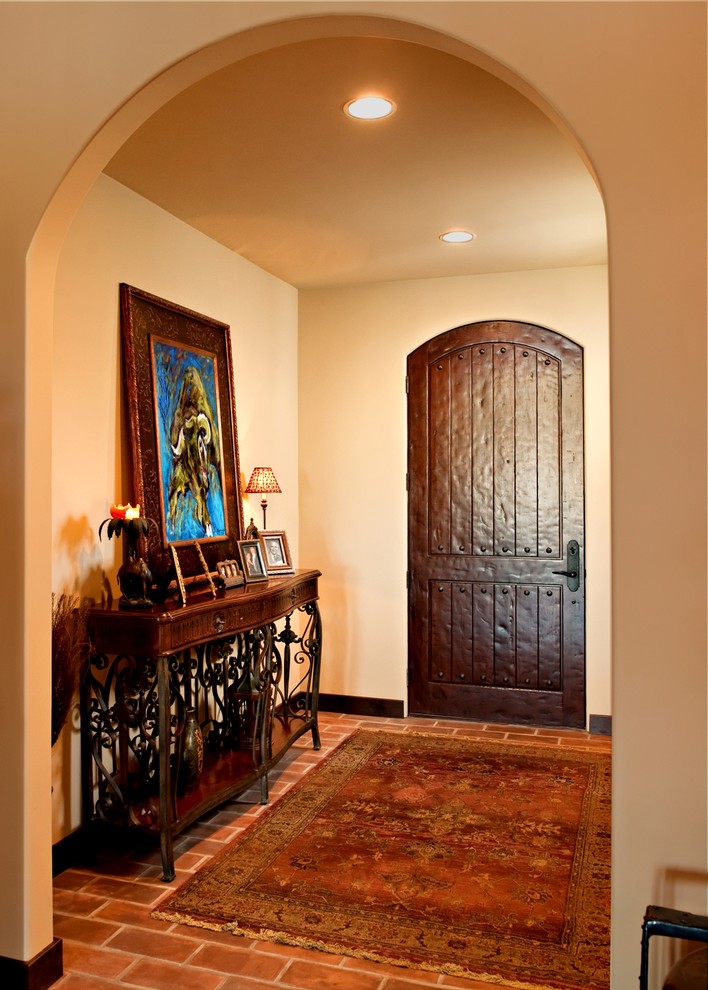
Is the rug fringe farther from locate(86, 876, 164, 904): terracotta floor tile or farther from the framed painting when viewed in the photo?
the framed painting

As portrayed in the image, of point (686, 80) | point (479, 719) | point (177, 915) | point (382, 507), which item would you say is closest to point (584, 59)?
point (686, 80)

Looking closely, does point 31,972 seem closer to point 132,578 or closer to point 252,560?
point 132,578

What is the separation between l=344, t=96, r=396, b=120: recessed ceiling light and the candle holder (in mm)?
1746

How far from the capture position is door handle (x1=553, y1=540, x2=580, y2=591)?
16.6 ft

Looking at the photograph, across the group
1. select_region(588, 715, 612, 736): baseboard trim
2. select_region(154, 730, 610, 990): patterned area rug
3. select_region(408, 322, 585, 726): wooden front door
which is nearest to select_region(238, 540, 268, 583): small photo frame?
select_region(154, 730, 610, 990): patterned area rug

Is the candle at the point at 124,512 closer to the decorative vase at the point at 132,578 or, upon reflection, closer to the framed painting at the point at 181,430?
the decorative vase at the point at 132,578

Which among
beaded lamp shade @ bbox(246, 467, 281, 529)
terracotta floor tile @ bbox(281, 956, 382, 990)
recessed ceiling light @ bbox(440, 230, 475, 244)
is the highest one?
recessed ceiling light @ bbox(440, 230, 475, 244)

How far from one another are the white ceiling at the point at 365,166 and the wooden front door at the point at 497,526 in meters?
0.62

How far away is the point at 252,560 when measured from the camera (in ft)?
13.9

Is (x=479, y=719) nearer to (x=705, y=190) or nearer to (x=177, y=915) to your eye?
(x=177, y=915)

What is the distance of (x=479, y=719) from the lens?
5.26 metres

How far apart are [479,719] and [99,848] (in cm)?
262

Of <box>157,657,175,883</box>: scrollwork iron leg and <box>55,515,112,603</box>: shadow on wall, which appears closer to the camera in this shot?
<box>157,657,175,883</box>: scrollwork iron leg

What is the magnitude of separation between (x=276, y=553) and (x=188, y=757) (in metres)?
1.30
